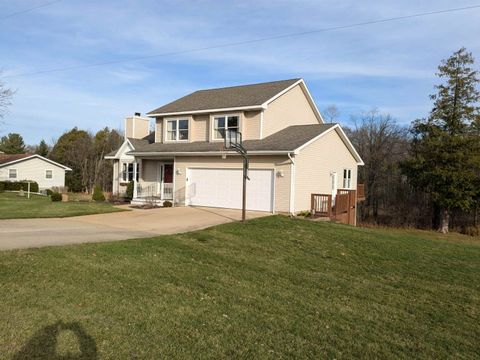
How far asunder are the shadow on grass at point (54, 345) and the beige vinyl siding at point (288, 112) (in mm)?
16381

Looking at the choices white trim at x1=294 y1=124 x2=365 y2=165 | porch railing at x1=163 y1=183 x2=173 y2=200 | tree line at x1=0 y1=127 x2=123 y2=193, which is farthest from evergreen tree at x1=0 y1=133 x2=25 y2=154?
white trim at x1=294 y1=124 x2=365 y2=165

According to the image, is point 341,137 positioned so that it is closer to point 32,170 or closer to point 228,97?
point 228,97

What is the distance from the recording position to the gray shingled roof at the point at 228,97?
2080cm

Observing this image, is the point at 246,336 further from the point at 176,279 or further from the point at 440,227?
the point at 440,227

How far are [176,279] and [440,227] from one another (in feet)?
91.2

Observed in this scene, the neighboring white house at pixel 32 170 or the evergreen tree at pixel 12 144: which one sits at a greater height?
the evergreen tree at pixel 12 144

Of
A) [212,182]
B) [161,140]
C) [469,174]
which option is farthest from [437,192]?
[161,140]

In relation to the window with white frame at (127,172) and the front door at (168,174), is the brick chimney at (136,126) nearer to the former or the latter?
the window with white frame at (127,172)

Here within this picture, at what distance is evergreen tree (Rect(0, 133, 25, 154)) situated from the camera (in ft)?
223

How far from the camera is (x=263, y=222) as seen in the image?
45.4 ft

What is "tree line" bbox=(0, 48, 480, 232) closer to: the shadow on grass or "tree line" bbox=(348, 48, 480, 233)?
"tree line" bbox=(348, 48, 480, 233)

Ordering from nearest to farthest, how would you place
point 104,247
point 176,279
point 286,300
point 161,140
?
1. point 286,300
2. point 176,279
3. point 104,247
4. point 161,140

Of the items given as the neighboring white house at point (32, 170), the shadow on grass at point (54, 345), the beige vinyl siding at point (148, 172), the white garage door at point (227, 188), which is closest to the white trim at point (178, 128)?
the beige vinyl siding at point (148, 172)

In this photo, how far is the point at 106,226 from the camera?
43.0 feet
